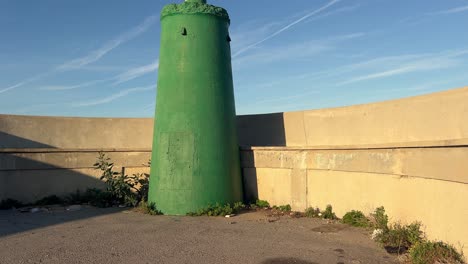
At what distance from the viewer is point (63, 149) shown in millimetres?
11328

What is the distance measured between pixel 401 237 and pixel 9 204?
9.59 metres

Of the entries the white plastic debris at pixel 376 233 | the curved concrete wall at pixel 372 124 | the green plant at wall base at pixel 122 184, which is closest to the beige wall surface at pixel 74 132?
the green plant at wall base at pixel 122 184

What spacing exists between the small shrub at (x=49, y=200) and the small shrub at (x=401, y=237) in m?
8.65

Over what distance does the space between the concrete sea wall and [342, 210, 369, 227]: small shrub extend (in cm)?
15

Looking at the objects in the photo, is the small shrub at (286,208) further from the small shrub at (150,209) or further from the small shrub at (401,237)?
the small shrub at (401,237)

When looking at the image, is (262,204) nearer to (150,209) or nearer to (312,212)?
(312,212)

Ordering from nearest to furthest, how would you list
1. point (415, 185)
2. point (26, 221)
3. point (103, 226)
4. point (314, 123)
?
1. point (415, 185)
2. point (103, 226)
3. point (26, 221)
4. point (314, 123)

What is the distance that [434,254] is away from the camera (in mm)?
5191

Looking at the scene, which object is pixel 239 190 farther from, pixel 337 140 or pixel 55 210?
pixel 55 210

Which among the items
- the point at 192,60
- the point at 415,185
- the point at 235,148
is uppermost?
the point at 192,60

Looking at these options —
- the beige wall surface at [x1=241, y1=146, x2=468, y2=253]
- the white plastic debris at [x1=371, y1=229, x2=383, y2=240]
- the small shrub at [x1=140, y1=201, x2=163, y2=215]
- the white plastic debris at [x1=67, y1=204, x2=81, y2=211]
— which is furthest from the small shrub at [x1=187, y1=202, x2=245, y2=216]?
the white plastic debris at [x1=371, y1=229, x2=383, y2=240]

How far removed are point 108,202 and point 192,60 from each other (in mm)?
4579

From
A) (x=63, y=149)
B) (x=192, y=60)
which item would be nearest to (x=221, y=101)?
(x=192, y=60)

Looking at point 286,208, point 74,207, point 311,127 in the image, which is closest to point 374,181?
point 286,208
